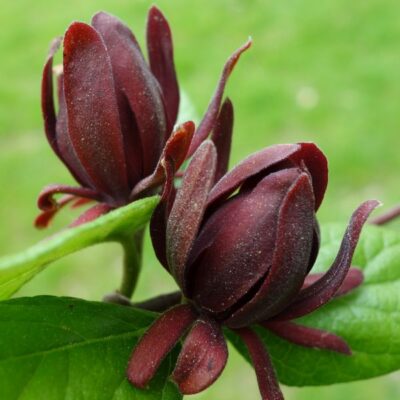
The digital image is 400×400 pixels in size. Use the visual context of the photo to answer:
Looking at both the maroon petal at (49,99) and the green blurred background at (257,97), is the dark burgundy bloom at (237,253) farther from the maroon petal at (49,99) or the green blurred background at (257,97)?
the green blurred background at (257,97)

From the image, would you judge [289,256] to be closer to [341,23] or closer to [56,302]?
[56,302]

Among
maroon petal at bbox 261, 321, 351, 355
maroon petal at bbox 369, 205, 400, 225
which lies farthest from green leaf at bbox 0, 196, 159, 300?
maroon petal at bbox 369, 205, 400, 225

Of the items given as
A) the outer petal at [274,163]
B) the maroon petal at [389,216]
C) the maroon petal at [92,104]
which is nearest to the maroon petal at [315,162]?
the outer petal at [274,163]

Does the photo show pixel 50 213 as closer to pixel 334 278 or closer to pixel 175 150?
pixel 175 150

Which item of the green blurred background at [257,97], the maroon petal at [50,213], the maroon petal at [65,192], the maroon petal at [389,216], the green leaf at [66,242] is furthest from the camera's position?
the green blurred background at [257,97]

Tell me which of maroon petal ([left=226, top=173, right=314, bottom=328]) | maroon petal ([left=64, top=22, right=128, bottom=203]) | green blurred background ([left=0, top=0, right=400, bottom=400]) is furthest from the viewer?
green blurred background ([left=0, top=0, right=400, bottom=400])

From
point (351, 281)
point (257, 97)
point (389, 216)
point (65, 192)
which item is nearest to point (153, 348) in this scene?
point (65, 192)

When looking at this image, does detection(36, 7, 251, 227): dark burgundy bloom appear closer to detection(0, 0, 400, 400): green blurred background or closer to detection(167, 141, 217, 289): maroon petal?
detection(167, 141, 217, 289): maroon petal
